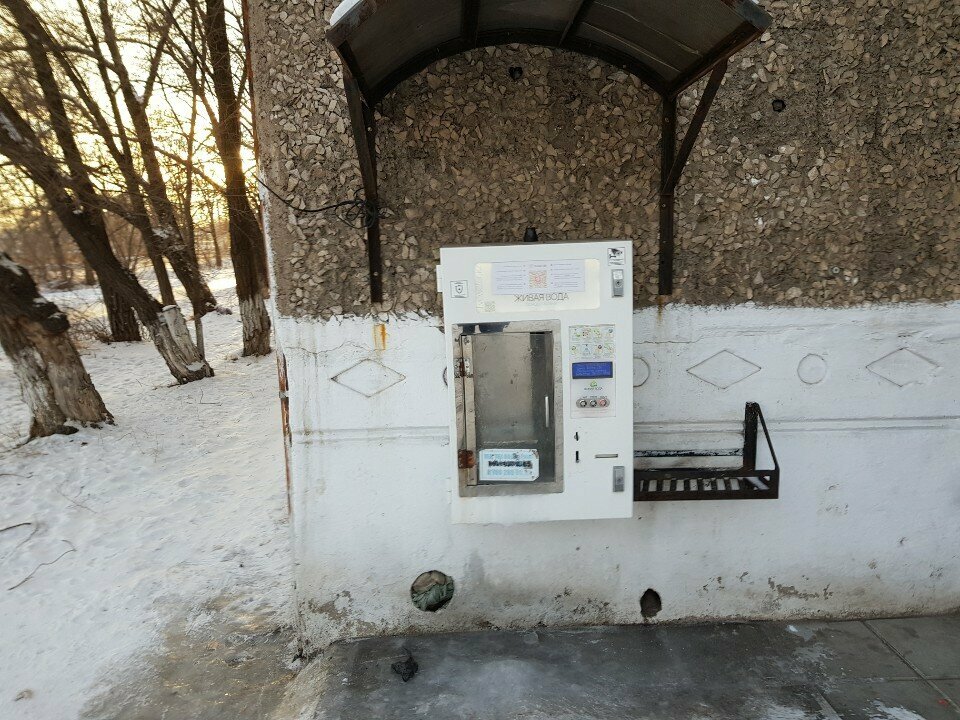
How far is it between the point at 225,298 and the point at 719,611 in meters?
24.6

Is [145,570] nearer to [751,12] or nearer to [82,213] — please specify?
[751,12]

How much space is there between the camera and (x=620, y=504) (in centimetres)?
334

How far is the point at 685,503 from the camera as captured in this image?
3.66 meters

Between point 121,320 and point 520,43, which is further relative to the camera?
point 121,320

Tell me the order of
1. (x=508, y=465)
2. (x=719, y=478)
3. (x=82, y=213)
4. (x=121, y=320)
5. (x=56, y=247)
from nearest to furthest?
(x=508, y=465) < (x=719, y=478) < (x=82, y=213) < (x=121, y=320) < (x=56, y=247)

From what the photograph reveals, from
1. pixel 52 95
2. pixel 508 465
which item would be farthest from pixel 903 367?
pixel 52 95

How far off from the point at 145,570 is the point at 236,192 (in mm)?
7767

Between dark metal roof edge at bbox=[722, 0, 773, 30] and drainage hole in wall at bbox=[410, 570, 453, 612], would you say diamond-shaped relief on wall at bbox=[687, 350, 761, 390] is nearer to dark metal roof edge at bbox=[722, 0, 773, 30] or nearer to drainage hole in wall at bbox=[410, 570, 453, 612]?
dark metal roof edge at bbox=[722, 0, 773, 30]

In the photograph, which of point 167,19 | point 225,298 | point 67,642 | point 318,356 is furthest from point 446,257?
point 225,298

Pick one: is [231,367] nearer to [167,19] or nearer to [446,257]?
[167,19]

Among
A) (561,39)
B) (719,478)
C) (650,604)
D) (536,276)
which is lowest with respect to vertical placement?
(650,604)

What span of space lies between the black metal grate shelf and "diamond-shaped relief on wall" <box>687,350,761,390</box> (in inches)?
7.1

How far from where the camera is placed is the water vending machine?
10.3 feet

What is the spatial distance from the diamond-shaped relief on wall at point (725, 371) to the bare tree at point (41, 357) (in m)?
7.00
